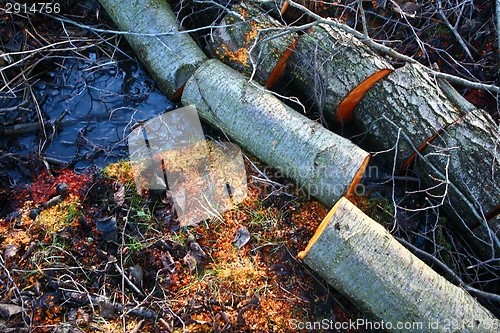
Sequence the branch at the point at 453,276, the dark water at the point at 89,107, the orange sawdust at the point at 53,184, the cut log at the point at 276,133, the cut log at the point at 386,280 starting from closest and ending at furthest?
the cut log at the point at 386,280 → the branch at the point at 453,276 → the cut log at the point at 276,133 → the orange sawdust at the point at 53,184 → the dark water at the point at 89,107

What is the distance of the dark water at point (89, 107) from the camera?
3260 mm

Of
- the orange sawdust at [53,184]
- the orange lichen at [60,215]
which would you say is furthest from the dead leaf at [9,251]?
the orange sawdust at [53,184]

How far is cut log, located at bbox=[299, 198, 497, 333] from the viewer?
7.45 ft

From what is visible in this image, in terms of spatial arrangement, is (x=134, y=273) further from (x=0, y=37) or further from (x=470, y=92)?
(x=470, y=92)

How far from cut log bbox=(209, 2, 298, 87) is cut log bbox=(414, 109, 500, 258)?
1316 millimetres

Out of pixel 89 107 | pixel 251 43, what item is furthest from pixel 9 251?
pixel 251 43

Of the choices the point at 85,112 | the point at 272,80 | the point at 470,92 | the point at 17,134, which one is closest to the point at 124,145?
the point at 85,112

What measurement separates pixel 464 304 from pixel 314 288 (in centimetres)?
90

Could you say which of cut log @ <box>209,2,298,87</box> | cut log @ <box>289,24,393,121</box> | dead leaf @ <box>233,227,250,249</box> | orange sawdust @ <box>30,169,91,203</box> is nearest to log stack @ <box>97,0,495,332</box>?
cut log @ <box>209,2,298,87</box>

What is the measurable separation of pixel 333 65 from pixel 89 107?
210 cm

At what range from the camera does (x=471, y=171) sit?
2.76 m

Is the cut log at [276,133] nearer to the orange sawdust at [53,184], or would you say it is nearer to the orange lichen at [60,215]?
the orange sawdust at [53,184]

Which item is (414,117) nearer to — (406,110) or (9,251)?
(406,110)

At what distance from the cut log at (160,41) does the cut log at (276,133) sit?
0.14 metres
